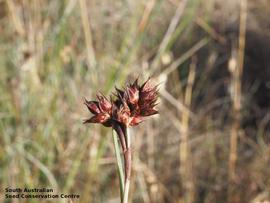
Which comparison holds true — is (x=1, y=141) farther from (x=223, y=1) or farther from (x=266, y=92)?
(x=223, y=1)

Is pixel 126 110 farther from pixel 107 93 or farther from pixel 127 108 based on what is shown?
pixel 107 93

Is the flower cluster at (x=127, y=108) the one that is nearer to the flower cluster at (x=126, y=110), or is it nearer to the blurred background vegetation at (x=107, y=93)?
the flower cluster at (x=126, y=110)

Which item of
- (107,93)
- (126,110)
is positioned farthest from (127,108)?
(107,93)

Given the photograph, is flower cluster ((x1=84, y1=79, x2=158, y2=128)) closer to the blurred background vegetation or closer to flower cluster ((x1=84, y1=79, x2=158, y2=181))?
flower cluster ((x1=84, y1=79, x2=158, y2=181))

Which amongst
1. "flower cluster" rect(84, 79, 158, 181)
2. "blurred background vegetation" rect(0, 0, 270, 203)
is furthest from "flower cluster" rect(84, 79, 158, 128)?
"blurred background vegetation" rect(0, 0, 270, 203)

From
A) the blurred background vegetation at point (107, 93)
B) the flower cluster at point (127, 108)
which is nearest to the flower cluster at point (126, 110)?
the flower cluster at point (127, 108)

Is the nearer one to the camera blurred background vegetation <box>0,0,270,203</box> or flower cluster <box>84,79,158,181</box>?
flower cluster <box>84,79,158,181</box>
